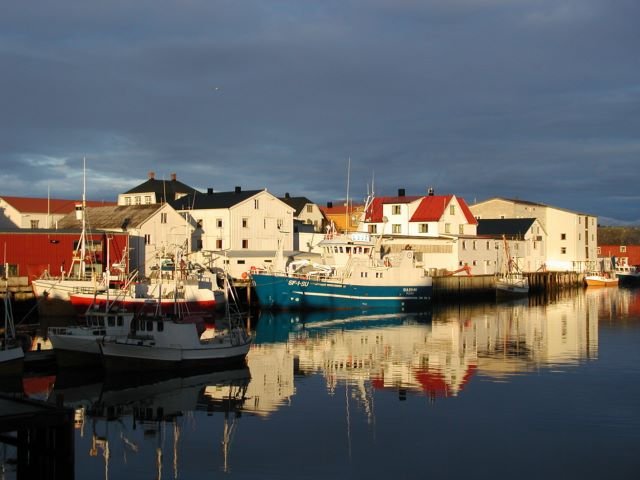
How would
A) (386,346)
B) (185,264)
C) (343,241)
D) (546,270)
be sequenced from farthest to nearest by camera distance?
(546,270) < (343,241) < (185,264) < (386,346)

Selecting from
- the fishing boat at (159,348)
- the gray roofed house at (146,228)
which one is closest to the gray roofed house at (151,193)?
the gray roofed house at (146,228)

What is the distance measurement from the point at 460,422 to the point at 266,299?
33946 mm

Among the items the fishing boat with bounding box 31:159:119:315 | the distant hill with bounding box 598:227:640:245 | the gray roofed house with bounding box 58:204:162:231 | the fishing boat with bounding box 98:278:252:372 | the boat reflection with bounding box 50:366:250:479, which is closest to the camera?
the boat reflection with bounding box 50:366:250:479

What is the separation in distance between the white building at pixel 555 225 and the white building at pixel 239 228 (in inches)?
1456

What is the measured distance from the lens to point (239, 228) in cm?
7038

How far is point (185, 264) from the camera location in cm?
5094

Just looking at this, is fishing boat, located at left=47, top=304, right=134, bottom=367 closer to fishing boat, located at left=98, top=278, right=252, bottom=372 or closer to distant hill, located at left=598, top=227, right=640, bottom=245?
fishing boat, located at left=98, top=278, right=252, bottom=372

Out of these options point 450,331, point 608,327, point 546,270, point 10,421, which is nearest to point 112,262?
point 450,331

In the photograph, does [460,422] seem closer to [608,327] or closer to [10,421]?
[10,421]

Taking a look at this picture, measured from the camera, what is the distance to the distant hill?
157125 millimetres

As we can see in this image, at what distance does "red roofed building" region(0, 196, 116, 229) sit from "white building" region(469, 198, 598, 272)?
4920cm

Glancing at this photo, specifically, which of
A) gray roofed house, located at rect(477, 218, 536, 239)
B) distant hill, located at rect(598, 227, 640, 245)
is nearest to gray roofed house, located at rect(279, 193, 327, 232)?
gray roofed house, located at rect(477, 218, 536, 239)

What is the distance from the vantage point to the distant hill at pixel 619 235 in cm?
15712

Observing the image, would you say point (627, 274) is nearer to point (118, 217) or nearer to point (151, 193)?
point (151, 193)
